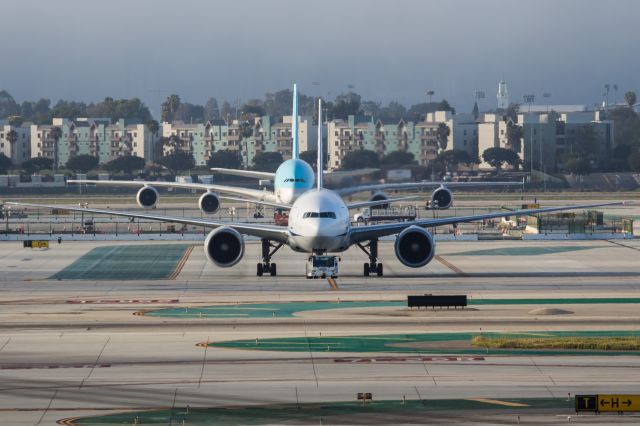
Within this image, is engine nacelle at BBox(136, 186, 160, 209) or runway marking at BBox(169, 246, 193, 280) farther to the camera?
engine nacelle at BBox(136, 186, 160, 209)

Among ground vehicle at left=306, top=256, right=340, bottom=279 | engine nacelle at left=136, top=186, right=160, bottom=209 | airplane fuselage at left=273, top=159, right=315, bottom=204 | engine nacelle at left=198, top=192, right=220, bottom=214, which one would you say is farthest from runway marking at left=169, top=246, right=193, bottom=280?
engine nacelle at left=136, top=186, right=160, bottom=209

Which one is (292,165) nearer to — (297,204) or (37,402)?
(297,204)

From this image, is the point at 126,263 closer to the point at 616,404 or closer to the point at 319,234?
the point at 319,234

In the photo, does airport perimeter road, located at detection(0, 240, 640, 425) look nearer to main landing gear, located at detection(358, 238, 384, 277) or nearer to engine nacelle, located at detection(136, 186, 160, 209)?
main landing gear, located at detection(358, 238, 384, 277)

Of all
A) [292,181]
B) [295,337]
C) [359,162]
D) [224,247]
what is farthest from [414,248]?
[359,162]

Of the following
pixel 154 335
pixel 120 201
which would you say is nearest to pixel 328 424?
pixel 154 335

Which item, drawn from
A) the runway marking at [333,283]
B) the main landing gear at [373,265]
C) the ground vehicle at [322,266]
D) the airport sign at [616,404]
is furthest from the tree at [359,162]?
the airport sign at [616,404]

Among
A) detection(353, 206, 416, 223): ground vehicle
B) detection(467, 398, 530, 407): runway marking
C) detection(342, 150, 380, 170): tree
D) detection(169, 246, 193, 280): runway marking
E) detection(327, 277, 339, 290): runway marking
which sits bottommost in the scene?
detection(169, 246, 193, 280): runway marking
